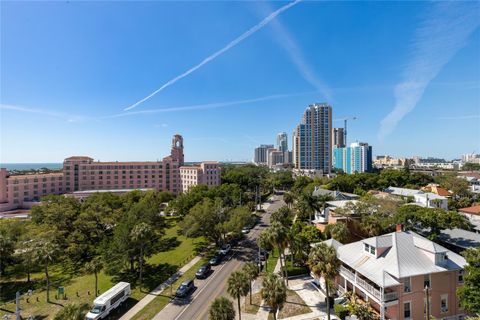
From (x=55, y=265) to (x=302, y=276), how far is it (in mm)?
46989

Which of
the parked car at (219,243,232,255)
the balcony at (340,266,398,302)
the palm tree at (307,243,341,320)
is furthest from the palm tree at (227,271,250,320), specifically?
the parked car at (219,243,232,255)

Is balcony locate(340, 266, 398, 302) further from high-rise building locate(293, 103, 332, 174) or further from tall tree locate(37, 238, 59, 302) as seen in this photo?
high-rise building locate(293, 103, 332, 174)

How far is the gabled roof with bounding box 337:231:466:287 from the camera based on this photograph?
85.4 ft

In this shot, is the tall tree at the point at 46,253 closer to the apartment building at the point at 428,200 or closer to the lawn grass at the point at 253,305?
the lawn grass at the point at 253,305

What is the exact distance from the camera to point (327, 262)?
85.6 feet

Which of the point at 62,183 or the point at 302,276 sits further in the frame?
the point at 62,183

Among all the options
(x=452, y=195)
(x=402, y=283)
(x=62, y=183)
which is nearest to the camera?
(x=402, y=283)

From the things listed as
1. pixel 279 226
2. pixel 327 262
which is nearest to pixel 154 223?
pixel 279 226

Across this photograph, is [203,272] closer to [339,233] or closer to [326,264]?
[326,264]

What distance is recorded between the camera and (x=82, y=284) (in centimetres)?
3950

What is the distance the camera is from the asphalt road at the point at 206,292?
29.6 m

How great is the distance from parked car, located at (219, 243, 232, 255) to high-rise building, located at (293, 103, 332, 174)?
144 metres

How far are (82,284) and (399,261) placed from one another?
149 ft

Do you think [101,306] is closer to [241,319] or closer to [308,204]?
[241,319]
